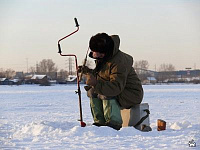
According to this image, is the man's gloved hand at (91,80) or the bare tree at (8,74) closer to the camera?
the man's gloved hand at (91,80)

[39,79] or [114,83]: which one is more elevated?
[39,79]

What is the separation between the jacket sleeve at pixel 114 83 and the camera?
2.97m

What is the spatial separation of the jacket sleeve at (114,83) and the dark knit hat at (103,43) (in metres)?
0.18

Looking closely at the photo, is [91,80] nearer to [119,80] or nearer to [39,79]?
[119,80]

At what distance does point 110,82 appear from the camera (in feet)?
9.80

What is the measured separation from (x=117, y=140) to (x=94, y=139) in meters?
0.18

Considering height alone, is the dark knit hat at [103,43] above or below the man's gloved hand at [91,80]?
above

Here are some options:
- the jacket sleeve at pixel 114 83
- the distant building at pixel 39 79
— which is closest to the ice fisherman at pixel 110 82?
the jacket sleeve at pixel 114 83

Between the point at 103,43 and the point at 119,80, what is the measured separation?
38 centimetres

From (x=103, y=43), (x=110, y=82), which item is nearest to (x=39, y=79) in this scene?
(x=103, y=43)

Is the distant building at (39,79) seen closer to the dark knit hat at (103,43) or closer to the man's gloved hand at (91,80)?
Answer: the dark knit hat at (103,43)

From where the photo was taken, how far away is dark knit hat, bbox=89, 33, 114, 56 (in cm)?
310

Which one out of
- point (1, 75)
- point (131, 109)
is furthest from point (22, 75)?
point (131, 109)

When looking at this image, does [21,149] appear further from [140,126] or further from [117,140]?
[140,126]
